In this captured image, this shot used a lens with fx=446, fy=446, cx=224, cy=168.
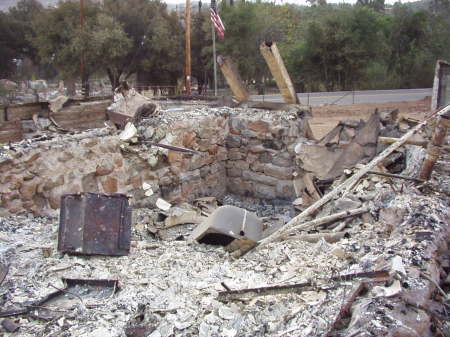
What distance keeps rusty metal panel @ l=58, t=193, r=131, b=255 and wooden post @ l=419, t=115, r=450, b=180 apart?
3339 mm

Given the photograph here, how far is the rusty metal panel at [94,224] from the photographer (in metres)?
4.42

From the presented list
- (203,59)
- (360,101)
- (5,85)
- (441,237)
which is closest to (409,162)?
(441,237)

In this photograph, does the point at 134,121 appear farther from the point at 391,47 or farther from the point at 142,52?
the point at 391,47

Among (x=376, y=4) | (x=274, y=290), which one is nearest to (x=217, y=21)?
(x=274, y=290)

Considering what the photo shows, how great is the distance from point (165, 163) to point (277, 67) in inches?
122

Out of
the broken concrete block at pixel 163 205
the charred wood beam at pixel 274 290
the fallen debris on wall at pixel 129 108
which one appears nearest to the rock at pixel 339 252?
the charred wood beam at pixel 274 290

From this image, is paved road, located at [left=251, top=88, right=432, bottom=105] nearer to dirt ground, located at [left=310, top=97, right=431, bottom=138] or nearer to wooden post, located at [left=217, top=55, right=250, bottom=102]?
dirt ground, located at [left=310, top=97, right=431, bottom=138]

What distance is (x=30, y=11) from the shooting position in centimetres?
2916

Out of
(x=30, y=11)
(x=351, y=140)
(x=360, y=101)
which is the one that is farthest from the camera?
(x=30, y=11)

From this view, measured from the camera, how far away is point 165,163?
7625 mm

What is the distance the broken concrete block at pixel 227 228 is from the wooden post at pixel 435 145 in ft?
6.93

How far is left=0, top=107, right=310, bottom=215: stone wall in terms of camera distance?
5.77 m

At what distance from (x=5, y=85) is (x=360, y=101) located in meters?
18.2

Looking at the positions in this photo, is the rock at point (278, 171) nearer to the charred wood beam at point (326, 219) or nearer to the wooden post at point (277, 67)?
the wooden post at point (277, 67)
